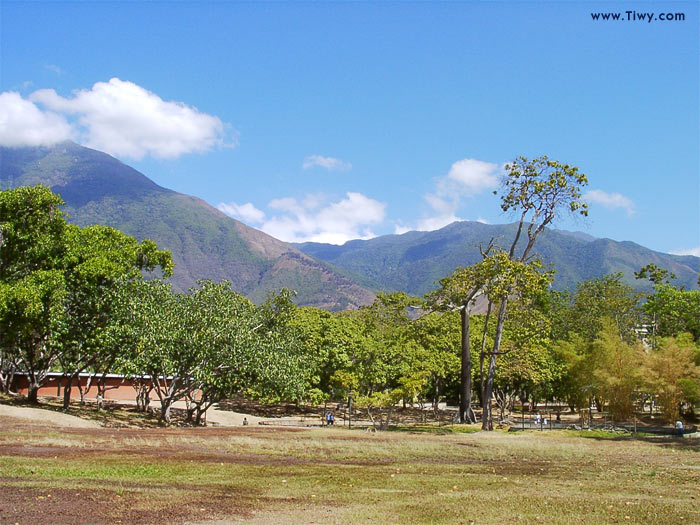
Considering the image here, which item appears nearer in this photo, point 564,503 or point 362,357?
point 564,503

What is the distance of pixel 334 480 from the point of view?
14.8 meters

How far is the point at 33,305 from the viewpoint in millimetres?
27000

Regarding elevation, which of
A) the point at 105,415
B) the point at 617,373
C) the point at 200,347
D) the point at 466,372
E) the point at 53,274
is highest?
the point at 53,274

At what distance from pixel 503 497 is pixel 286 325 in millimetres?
34462

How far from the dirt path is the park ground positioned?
424 centimetres

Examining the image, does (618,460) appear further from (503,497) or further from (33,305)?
(33,305)

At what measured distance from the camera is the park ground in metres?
10.5

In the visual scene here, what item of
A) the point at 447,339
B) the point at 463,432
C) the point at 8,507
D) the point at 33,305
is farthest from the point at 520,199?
the point at 8,507

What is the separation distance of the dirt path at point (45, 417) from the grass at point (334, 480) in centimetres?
514

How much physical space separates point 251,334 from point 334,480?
68.9 ft

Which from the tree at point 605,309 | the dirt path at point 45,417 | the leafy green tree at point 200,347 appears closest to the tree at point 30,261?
the dirt path at point 45,417

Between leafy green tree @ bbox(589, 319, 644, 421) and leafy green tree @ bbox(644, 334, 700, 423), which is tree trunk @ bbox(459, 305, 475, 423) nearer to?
leafy green tree @ bbox(589, 319, 644, 421)

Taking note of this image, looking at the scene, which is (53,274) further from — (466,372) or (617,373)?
(617,373)

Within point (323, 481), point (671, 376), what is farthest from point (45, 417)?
point (671, 376)
